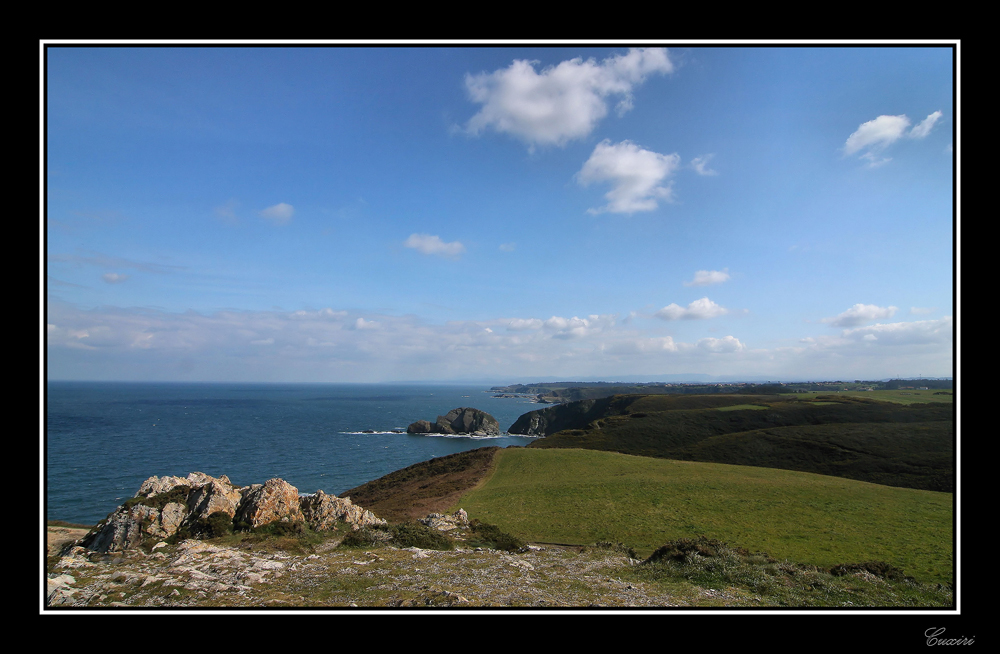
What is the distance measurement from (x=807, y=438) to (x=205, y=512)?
67864 millimetres

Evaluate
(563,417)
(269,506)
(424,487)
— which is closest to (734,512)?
(424,487)

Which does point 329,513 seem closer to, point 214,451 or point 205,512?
point 205,512

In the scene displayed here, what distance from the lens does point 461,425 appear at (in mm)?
123062

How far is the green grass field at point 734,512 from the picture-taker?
2003 cm

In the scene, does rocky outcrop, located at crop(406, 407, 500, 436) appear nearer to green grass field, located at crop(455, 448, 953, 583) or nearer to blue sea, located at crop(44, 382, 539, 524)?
blue sea, located at crop(44, 382, 539, 524)

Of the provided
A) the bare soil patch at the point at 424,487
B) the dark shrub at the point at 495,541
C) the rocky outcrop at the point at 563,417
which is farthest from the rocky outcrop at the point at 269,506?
the rocky outcrop at the point at 563,417

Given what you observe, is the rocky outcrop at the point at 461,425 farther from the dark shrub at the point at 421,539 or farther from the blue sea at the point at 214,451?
the dark shrub at the point at 421,539

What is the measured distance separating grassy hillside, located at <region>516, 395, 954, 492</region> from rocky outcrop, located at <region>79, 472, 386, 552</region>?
1790 inches

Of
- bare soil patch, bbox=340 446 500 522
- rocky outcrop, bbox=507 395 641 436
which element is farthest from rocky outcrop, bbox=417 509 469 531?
rocky outcrop, bbox=507 395 641 436

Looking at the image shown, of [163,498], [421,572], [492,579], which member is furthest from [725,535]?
[163,498]
